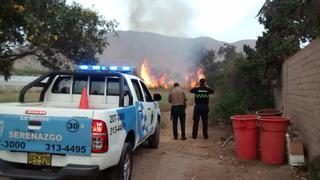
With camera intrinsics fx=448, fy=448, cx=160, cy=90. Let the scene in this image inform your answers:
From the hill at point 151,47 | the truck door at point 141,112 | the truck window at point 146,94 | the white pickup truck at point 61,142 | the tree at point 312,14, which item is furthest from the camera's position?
the hill at point 151,47

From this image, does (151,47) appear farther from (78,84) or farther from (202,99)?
(78,84)

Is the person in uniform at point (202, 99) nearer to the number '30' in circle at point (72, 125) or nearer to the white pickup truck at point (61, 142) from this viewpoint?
the white pickup truck at point (61, 142)

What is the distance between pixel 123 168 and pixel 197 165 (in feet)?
8.85

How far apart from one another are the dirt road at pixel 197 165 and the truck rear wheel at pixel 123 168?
0.90m

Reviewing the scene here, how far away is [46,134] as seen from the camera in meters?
6.03

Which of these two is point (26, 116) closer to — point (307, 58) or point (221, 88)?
point (307, 58)

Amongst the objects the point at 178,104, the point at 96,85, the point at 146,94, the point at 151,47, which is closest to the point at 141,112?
the point at 96,85

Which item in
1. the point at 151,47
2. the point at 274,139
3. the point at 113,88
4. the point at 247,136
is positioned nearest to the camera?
the point at 113,88

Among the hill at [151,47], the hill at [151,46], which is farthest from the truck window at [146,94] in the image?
the hill at [151,46]

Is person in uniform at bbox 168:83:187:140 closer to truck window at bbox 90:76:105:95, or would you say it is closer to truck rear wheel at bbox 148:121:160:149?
truck rear wheel at bbox 148:121:160:149

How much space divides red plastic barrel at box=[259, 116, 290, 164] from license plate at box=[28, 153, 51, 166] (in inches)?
186

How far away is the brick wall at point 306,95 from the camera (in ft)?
26.8

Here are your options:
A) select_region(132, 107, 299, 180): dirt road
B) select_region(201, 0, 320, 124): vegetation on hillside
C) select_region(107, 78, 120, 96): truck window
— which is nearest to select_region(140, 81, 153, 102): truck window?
select_region(132, 107, 299, 180): dirt road

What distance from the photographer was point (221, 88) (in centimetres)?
2180
